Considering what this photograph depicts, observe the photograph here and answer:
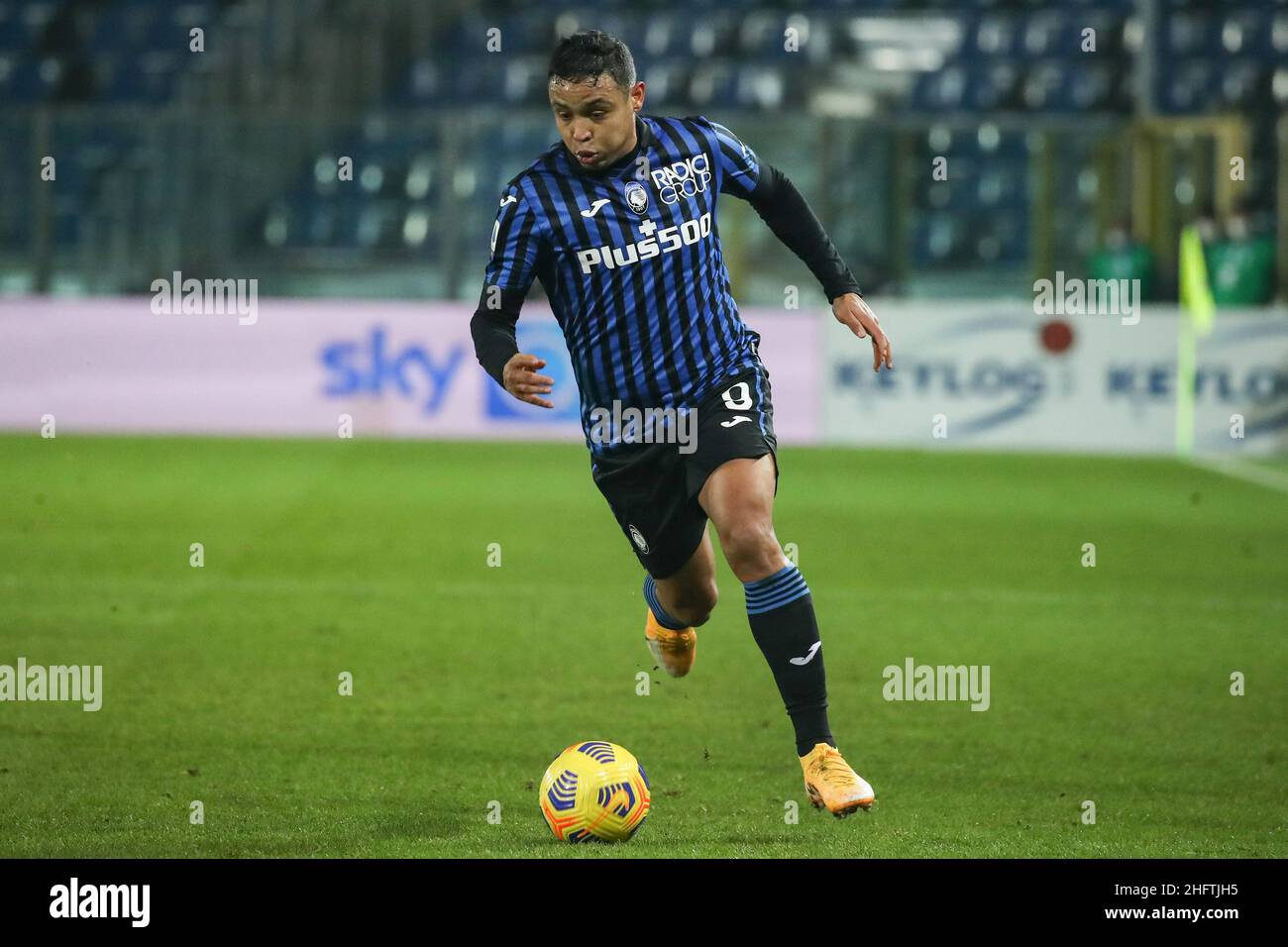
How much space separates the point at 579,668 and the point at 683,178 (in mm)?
2557

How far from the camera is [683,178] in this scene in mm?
5496

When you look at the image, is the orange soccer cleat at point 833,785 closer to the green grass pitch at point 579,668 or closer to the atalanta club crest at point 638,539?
the green grass pitch at point 579,668

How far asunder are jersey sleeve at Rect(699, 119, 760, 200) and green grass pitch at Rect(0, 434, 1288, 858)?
181cm

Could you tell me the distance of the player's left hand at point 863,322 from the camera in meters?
5.51

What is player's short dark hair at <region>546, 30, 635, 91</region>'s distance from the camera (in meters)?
5.08

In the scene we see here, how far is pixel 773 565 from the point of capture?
519 centimetres

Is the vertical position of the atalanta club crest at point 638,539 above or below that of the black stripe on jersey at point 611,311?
below

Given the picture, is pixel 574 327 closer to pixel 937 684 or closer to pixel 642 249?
pixel 642 249

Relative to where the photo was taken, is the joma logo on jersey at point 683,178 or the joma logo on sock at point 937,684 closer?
the joma logo on jersey at point 683,178

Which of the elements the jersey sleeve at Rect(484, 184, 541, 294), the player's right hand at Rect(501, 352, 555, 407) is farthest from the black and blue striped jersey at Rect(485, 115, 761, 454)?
the player's right hand at Rect(501, 352, 555, 407)

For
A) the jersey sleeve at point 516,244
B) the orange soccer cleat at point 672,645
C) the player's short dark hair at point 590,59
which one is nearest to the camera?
the player's short dark hair at point 590,59

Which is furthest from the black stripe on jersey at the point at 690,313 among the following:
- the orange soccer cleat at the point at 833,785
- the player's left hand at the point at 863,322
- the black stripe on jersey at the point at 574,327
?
the orange soccer cleat at the point at 833,785

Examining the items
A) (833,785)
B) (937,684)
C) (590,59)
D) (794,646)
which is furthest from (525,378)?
(937,684)
